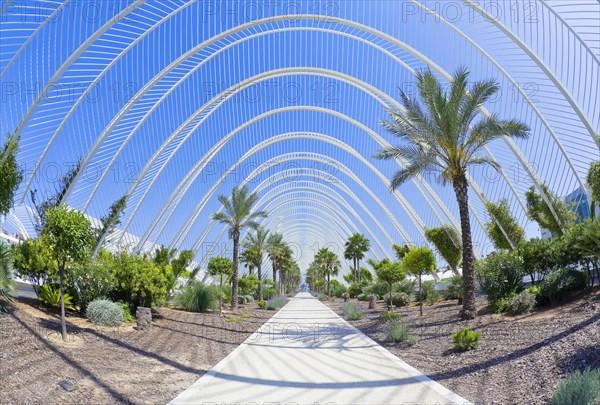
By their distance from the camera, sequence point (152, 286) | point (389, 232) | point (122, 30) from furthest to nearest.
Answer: point (389, 232) < point (122, 30) < point (152, 286)

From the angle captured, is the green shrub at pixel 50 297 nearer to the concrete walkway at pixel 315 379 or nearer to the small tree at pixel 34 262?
the small tree at pixel 34 262

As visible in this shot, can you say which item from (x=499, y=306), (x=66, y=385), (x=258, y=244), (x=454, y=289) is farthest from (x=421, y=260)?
(x=258, y=244)

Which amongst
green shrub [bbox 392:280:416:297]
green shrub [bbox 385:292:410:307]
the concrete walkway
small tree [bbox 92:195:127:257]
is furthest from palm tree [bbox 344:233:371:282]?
the concrete walkway

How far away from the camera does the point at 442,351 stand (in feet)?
37.2

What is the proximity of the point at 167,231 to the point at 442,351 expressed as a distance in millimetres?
31144

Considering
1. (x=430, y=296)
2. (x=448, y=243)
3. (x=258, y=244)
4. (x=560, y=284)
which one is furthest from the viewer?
(x=258, y=244)

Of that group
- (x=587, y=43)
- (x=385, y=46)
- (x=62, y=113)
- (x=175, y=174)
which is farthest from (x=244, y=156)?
(x=587, y=43)

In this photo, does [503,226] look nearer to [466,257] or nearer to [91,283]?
[466,257]

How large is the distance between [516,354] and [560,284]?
5511 millimetres

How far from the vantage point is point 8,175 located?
45.9 feet

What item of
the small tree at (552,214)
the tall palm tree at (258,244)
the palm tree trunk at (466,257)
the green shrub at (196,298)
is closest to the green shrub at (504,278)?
the palm tree trunk at (466,257)

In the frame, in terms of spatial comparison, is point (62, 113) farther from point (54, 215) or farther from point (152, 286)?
point (54, 215)

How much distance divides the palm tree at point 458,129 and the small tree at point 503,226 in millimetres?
14172

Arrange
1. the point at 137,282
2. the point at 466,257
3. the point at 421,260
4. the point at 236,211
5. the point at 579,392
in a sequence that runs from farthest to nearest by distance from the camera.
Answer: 1. the point at 236,211
2. the point at 421,260
3. the point at 137,282
4. the point at 466,257
5. the point at 579,392
